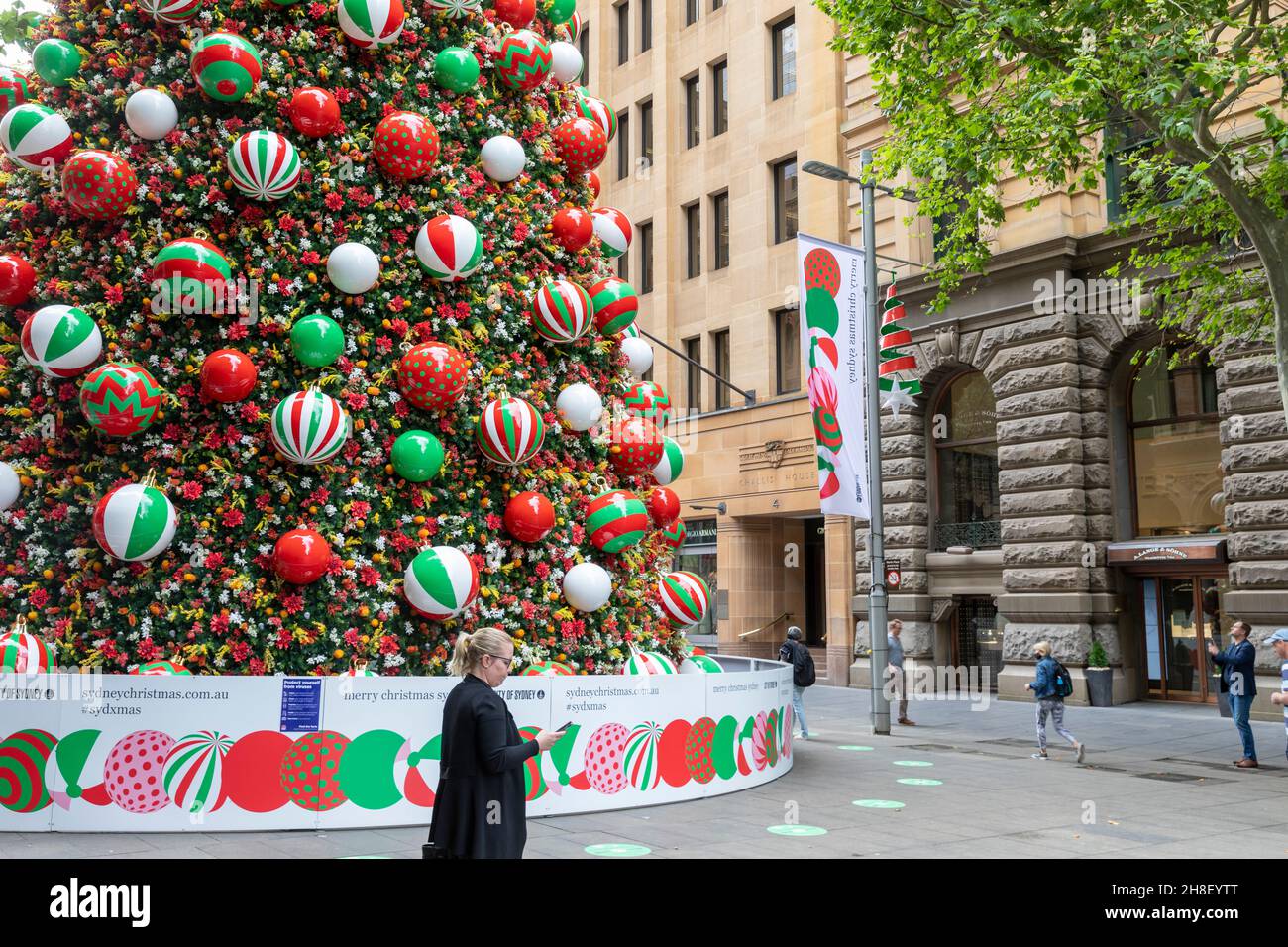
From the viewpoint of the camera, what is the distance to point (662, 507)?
1398cm

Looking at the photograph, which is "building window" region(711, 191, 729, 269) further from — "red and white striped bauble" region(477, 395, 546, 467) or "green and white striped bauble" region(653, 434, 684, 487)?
"red and white striped bauble" region(477, 395, 546, 467)

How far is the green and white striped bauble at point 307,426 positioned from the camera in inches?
405

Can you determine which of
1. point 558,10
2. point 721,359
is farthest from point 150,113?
point 721,359

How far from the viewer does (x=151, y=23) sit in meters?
11.6

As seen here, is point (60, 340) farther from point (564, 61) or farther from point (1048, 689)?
point (1048, 689)

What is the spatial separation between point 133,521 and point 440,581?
2.72 metres

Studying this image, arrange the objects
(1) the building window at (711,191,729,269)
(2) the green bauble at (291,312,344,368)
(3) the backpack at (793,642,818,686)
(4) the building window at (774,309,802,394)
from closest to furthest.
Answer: (2) the green bauble at (291,312,344,368), (3) the backpack at (793,642,818,686), (4) the building window at (774,309,802,394), (1) the building window at (711,191,729,269)

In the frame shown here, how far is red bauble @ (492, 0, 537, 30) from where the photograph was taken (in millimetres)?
13016

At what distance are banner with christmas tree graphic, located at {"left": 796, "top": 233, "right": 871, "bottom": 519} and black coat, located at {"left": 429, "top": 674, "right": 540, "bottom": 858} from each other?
12.3 m

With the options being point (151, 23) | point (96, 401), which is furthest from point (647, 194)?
point (96, 401)

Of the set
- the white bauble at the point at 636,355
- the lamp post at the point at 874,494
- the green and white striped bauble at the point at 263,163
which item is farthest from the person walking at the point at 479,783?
the lamp post at the point at 874,494

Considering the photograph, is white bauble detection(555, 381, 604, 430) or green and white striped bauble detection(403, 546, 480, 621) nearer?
green and white striped bauble detection(403, 546, 480, 621)

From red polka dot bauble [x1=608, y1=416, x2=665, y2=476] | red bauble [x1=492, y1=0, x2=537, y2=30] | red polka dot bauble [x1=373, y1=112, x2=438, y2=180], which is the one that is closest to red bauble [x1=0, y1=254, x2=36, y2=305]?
red polka dot bauble [x1=373, y1=112, x2=438, y2=180]

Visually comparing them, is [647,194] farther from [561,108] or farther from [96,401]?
[96,401]
